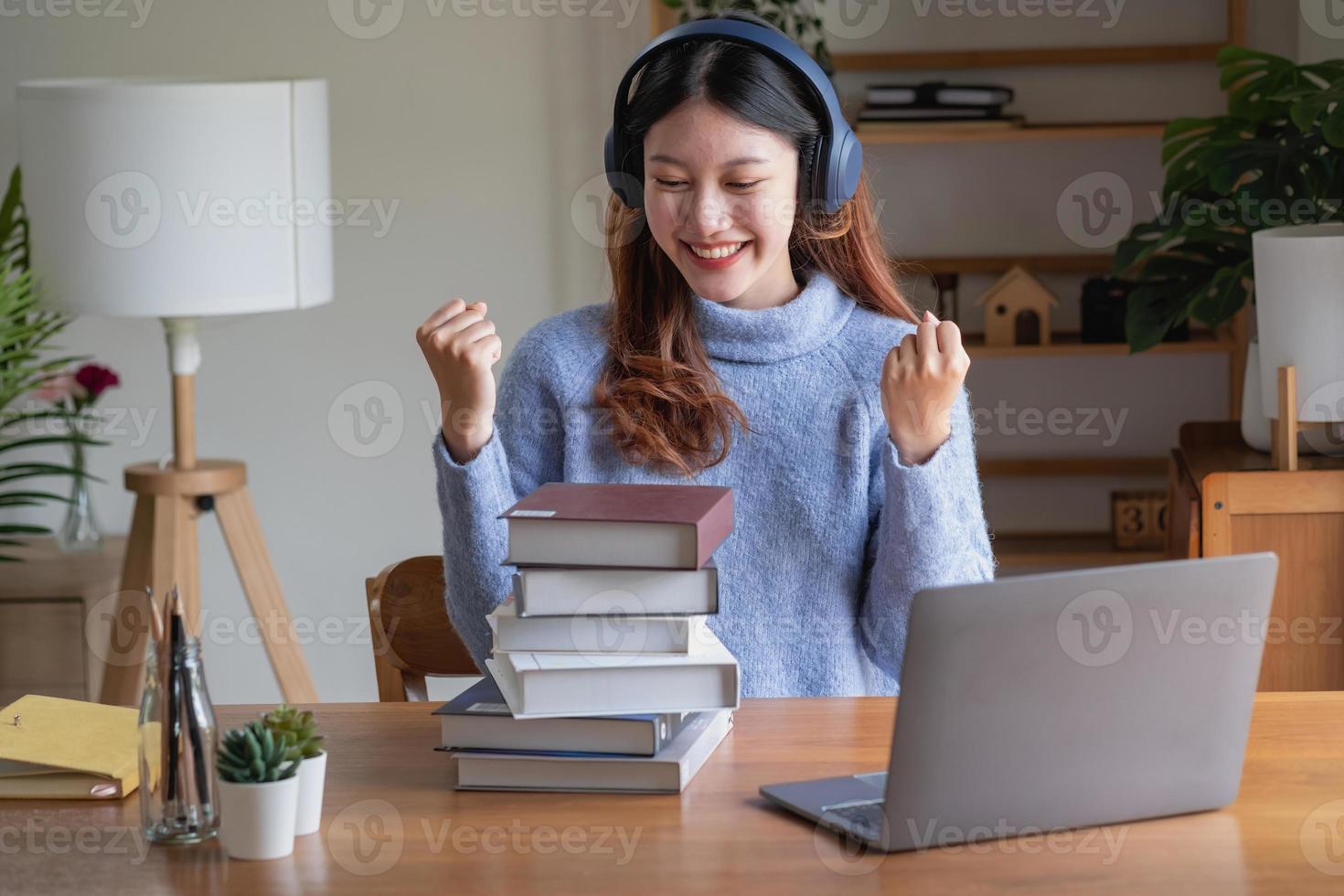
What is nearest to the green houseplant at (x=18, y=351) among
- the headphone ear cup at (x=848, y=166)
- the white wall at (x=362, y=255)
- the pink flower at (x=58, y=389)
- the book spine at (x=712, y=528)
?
the pink flower at (x=58, y=389)

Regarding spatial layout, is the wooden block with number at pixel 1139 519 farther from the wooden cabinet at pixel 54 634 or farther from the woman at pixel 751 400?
the wooden cabinet at pixel 54 634

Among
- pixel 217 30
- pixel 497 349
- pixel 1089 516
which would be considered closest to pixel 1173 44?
pixel 1089 516

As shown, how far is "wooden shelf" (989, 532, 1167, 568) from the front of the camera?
320cm

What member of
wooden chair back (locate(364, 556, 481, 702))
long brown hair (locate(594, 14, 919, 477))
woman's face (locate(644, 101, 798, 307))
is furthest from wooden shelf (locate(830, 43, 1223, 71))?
wooden chair back (locate(364, 556, 481, 702))

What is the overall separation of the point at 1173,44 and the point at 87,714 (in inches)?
108

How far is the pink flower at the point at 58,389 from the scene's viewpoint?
3.09m

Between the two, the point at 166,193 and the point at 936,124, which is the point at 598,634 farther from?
the point at 936,124

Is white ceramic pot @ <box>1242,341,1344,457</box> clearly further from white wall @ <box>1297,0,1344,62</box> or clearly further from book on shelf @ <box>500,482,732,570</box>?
book on shelf @ <box>500,482,732,570</box>

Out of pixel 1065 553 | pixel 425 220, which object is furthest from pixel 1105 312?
pixel 425 220

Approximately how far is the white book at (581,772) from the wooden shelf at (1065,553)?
7.11 ft

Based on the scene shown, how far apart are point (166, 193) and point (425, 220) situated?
39.0 inches

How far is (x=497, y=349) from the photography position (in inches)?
53.4

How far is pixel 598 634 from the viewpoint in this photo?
3.59 ft

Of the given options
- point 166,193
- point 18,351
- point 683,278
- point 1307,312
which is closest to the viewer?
point 683,278
